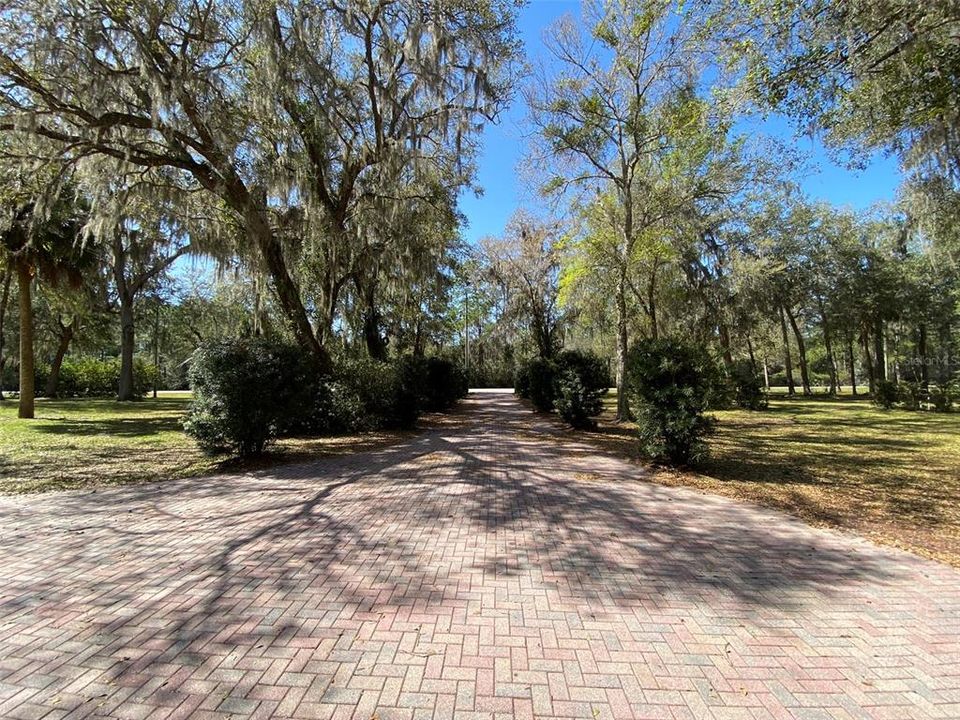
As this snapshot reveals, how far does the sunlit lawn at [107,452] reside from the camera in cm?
704

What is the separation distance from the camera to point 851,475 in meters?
7.25

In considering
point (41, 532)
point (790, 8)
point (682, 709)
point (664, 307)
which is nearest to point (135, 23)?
point (41, 532)

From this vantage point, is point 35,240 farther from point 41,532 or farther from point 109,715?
point 109,715

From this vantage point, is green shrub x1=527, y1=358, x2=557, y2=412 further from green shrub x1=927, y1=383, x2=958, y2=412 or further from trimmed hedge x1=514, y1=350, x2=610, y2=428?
green shrub x1=927, y1=383, x2=958, y2=412

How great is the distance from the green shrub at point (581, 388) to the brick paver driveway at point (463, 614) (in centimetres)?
713

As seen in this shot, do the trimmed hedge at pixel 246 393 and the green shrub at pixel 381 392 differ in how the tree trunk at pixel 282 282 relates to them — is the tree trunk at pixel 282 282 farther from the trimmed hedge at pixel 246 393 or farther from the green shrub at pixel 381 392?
the trimmed hedge at pixel 246 393

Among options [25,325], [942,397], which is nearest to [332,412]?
[25,325]

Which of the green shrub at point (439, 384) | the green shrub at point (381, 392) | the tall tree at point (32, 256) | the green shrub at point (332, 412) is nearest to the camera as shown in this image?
the green shrub at point (332, 412)

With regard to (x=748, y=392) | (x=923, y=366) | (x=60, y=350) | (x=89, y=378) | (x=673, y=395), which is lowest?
(x=748, y=392)

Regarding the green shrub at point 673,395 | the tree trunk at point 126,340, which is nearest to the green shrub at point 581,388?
the green shrub at point 673,395

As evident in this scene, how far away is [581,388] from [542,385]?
4576 millimetres

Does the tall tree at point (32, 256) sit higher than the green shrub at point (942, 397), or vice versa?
the tall tree at point (32, 256)

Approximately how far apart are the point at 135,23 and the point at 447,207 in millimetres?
7973

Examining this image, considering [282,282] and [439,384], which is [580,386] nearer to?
[282,282]
